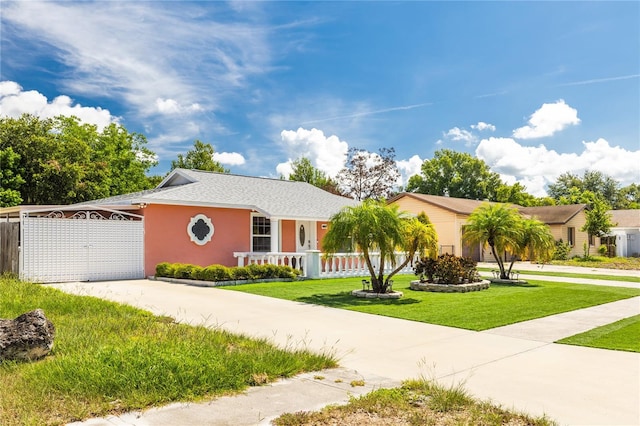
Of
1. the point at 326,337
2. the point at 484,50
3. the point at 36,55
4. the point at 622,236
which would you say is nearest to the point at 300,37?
the point at 484,50

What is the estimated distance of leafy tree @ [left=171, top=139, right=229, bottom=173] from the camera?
4847 centimetres

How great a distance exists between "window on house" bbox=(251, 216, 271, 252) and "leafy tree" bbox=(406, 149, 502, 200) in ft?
128

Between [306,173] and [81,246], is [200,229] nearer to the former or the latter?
[81,246]

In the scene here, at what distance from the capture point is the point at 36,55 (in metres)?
15.6

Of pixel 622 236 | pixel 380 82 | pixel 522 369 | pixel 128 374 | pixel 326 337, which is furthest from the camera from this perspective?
pixel 622 236

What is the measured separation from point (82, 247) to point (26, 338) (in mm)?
12018

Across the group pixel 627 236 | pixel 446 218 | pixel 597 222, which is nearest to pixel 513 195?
pixel 627 236

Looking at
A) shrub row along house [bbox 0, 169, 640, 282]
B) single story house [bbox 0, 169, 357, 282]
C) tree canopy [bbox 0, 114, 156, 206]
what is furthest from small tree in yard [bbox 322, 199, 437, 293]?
tree canopy [bbox 0, 114, 156, 206]

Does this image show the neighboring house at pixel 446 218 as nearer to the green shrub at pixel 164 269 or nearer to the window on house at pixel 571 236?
the window on house at pixel 571 236

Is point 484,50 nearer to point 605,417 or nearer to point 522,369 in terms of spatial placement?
point 522,369

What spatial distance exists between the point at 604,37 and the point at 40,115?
119ft

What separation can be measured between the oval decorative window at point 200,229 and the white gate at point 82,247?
1966 millimetres

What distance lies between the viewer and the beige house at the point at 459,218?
31.2 m

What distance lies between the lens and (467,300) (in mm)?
12695
